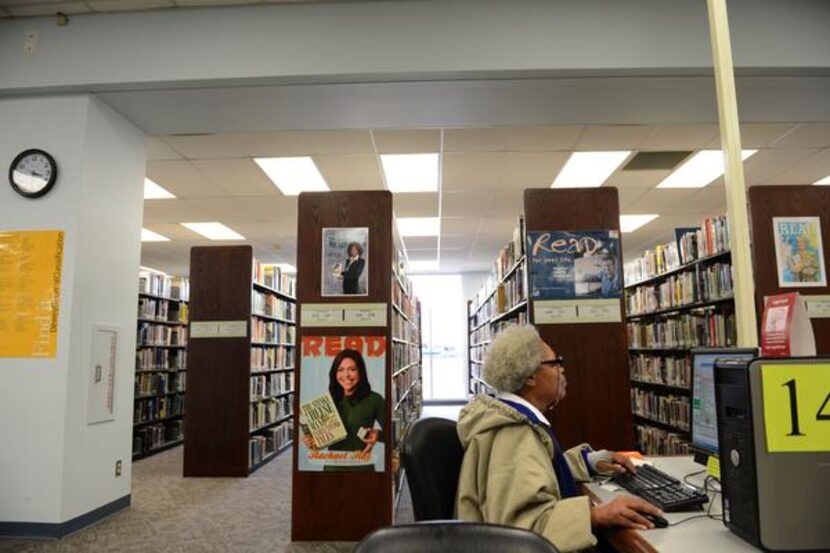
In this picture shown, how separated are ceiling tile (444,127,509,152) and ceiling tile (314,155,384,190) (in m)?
0.86

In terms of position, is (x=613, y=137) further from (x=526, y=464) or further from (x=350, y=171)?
(x=526, y=464)

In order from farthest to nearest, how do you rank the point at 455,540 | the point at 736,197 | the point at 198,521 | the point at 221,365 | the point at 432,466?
the point at 221,365
the point at 198,521
the point at 736,197
the point at 432,466
the point at 455,540

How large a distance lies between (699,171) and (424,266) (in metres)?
7.15

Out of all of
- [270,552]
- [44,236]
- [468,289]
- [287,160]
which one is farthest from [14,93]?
[468,289]

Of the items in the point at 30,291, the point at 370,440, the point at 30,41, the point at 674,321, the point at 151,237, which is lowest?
the point at 370,440

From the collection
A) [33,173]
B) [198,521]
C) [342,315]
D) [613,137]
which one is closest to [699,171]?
[613,137]

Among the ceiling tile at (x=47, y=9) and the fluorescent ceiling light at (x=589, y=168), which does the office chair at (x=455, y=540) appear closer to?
the ceiling tile at (x=47, y=9)

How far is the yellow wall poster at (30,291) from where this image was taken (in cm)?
367

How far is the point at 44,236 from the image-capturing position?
12.3ft

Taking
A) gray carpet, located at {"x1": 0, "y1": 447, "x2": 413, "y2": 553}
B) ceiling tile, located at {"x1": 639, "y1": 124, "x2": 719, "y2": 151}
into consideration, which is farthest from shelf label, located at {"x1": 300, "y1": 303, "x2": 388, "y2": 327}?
ceiling tile, located at {"x1": 639, "y1": 124, "x2": 719, "y2": 151}

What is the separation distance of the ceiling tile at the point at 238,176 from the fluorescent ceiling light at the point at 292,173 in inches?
3.6

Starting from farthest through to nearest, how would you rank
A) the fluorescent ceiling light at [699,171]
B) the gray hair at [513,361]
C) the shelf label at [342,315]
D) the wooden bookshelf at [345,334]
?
the fluorescent ceiling light at [699,171] → the shelf label at [342,315] → the wooden bookshelf at [345,334] → the gray hair at [513,361]

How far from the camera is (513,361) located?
71.5 inches

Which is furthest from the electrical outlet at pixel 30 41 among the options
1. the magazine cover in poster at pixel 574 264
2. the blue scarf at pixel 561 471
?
the blue scarf at pixel 561 471
